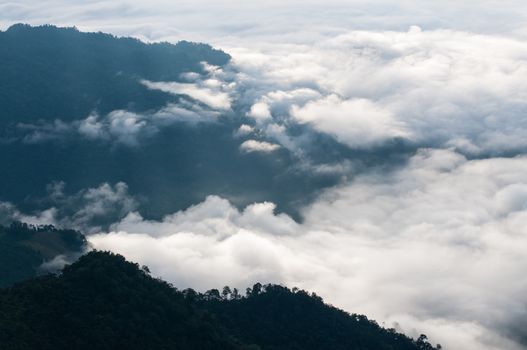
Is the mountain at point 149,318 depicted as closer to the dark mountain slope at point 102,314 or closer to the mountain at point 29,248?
the dark mountain slope at point 102,314

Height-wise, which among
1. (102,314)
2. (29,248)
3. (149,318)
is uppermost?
(29,248)

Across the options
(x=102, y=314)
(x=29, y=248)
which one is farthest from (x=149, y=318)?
(x=29, y=248)

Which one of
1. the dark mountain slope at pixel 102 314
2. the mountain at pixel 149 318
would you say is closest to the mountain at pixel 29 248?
the mountain at pixel 149 318

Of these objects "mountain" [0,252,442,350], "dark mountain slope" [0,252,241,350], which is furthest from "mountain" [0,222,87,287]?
"dark mountain slope" [0,252,241,350]

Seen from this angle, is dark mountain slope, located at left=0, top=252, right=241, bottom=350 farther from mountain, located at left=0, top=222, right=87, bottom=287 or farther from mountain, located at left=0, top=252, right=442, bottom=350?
mountain, located at left=0, top=222, right=87, bottom=287

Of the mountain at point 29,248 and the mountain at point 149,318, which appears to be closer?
the mountain at point 149,318

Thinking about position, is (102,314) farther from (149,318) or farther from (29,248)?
(29,248)

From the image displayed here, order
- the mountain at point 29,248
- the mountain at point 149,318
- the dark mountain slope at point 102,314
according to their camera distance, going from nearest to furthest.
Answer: the dark mountain slope at point 102,314 < the mountain at point 149,318 < the mountain at point 29,248
